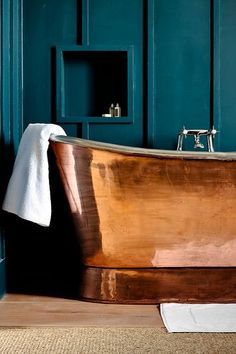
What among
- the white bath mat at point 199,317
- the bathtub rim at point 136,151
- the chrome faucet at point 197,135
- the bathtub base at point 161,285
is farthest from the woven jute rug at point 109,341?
the chrome faucet at point 197,135

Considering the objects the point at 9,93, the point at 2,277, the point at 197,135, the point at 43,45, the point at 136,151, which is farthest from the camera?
the point at 43,45

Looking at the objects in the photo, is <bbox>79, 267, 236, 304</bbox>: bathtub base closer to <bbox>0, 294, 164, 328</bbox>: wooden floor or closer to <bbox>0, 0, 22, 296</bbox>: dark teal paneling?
<bbox>0, 294, 164, 328</bbox>: wooden floor

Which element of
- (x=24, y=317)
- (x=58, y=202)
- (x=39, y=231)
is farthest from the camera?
(x=39, y=231)

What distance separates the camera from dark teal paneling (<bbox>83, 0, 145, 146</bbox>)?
A: 2707mm

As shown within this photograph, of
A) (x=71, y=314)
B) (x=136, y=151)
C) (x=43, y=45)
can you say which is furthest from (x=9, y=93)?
(x=71, y=314)

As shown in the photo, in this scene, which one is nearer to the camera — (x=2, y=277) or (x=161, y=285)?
(x=161, y=285)

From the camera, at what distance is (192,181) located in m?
1.91

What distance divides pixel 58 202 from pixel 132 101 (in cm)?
65

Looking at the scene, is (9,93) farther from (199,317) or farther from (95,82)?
(199,317)

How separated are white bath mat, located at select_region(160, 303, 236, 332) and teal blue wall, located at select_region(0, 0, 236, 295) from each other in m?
1.03

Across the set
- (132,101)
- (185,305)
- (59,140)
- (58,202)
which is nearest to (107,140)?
(132,101)

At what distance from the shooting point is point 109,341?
1.48 metres

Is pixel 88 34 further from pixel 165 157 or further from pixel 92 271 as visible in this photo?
pixel 92 271

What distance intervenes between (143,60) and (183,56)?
200mm
